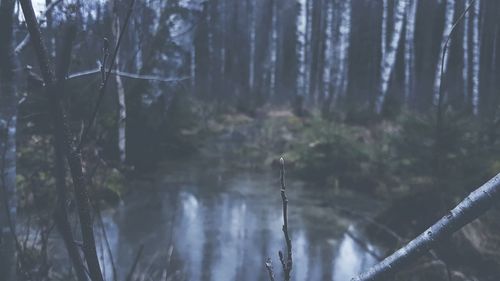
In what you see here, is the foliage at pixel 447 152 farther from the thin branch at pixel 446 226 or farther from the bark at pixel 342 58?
the bark at pixel 342 58

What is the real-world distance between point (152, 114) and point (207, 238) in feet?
20.9

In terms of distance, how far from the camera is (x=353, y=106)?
1989 centimetres

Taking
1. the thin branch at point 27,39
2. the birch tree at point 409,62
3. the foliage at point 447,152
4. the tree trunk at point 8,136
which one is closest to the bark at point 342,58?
the birch tree at point 409,62

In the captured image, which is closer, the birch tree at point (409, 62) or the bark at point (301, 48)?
the birch tree at point (409, 62)

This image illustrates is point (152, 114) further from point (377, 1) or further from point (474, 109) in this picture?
point (474, 109)

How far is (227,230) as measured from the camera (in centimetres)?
779

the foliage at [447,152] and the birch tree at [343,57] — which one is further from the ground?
the birch tree at [343,57]

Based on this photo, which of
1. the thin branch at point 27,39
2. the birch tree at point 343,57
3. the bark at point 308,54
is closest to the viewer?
the thin branch at point 27,39

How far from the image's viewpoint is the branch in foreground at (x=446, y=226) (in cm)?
119

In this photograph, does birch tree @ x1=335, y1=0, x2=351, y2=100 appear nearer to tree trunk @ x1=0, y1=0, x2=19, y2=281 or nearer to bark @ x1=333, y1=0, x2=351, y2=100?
bark @ x1=333, y1=0, x2=351, y2=100

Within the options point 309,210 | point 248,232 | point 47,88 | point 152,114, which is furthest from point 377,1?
point 47,88

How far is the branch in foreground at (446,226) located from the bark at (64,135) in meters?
0.77

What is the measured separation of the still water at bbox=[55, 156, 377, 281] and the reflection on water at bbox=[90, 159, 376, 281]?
0.01 meters

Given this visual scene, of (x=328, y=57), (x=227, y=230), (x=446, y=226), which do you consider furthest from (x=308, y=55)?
(x=446, y=226)
